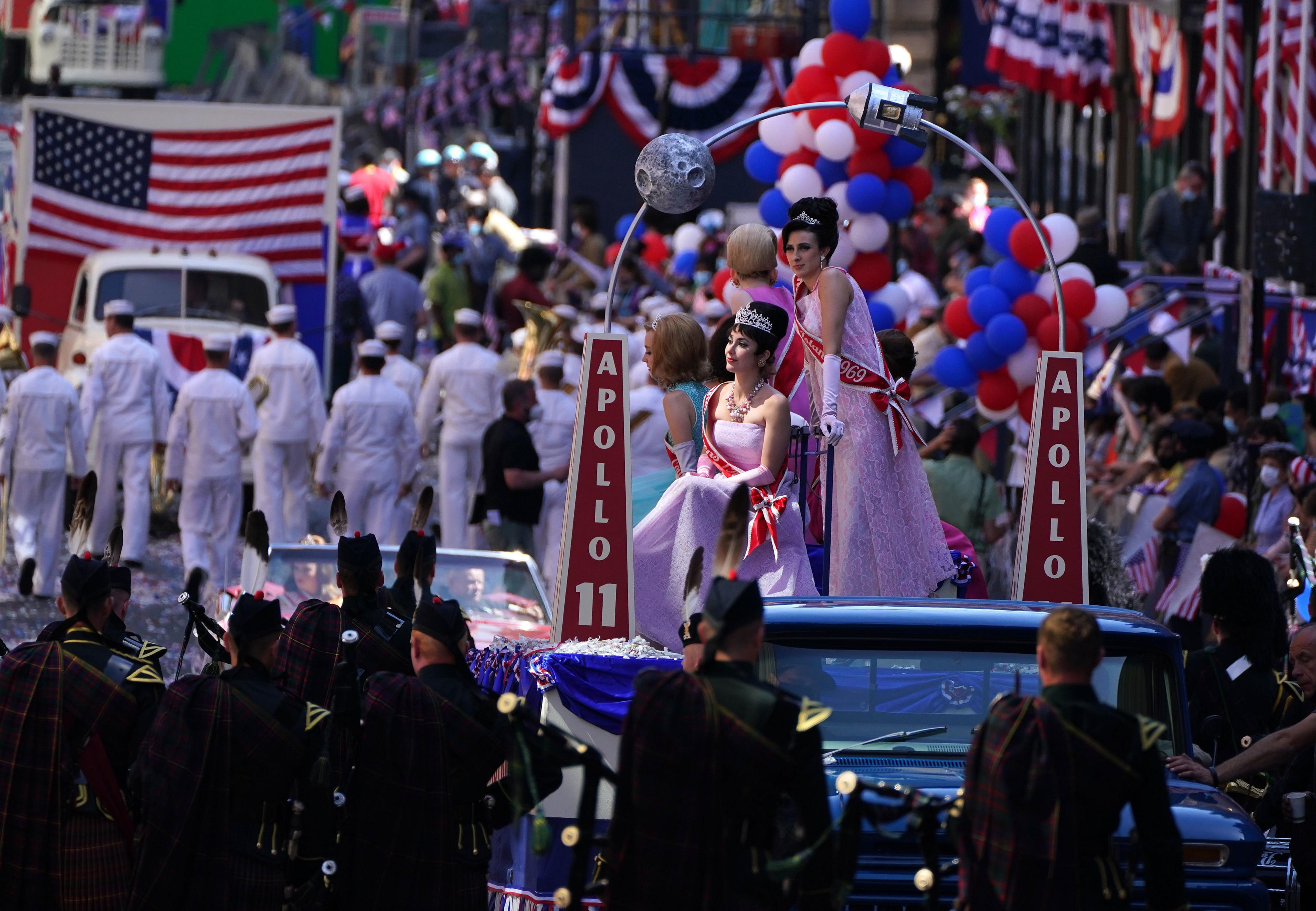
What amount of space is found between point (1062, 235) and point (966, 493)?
9.95 ft

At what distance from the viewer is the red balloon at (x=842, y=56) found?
45.8ft

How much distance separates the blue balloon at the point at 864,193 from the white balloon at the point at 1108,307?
1.63m

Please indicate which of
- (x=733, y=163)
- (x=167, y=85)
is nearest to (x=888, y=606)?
(x=733, y=163)

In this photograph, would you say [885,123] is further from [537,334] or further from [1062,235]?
[537,334]

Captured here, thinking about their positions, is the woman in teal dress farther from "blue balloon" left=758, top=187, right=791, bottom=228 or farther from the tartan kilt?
"blue balloon" left=758, top=187, right=791, bottom=228

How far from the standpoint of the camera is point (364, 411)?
15242 millimetres

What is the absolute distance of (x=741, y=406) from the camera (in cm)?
823

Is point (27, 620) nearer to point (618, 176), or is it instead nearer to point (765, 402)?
point (765, 402)

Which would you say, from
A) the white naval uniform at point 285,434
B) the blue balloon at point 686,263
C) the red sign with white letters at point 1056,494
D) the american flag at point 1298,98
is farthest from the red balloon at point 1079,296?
the blue balloon at point 686,263

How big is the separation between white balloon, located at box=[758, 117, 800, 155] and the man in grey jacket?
19.2 feet

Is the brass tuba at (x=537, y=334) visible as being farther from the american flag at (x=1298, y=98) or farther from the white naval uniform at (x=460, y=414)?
the american flag at (x=1298, y=98)

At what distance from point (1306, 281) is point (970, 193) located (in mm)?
16264

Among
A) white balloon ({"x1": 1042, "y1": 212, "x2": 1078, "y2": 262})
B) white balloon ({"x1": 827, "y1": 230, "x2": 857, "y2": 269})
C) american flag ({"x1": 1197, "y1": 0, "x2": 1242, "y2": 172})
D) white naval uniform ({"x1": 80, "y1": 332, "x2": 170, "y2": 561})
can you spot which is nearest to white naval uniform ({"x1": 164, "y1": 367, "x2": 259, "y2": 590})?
white naval uniform ({"x1": 80, "y1": 332, "x2": 170, "y2": 561})

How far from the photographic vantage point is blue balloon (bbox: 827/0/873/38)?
14.2 m
